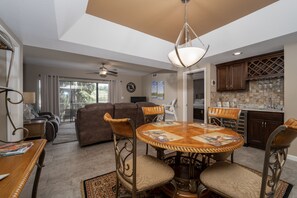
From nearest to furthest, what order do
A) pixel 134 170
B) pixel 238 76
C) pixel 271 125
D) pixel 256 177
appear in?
pixel 134 170, pixel 256 177, pixel 271 125, pixel 238 76

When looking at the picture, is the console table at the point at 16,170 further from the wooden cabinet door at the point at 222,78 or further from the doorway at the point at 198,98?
the doorway at the point at 198,98

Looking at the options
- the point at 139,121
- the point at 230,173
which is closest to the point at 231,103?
the point at 139,121

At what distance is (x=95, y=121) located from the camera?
3.19m

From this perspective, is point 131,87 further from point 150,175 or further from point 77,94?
point 150,175

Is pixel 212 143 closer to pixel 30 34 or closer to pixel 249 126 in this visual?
pixel 249 126

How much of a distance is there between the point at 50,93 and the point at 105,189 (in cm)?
530

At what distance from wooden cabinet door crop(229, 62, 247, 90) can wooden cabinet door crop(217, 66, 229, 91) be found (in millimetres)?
128

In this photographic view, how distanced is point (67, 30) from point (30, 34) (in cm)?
56

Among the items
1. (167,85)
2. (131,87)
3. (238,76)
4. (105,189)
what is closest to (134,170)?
(105,189)

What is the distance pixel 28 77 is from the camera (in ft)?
17.0

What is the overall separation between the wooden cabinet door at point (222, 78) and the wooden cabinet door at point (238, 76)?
0.13 meters

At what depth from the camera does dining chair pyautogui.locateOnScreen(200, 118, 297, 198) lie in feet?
2.81

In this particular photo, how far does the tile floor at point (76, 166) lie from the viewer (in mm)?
1690

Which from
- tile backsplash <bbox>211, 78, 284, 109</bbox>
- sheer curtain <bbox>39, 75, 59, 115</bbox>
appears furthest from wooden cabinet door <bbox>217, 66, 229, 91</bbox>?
sheer curtain <bbox>39, 75, 59, 115</bbox>
